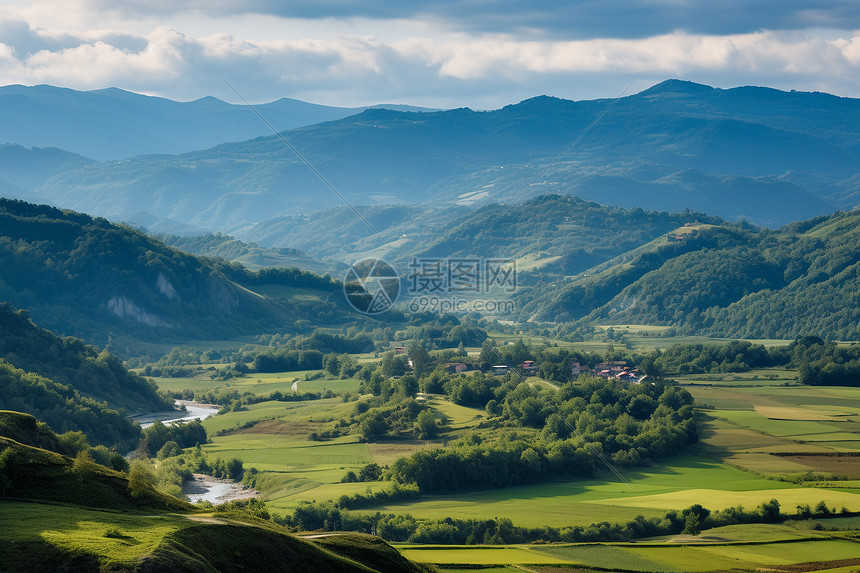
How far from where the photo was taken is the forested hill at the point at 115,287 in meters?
138

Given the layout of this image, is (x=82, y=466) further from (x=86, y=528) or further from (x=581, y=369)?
(x=581, y=369)

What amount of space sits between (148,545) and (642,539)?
32050 mm

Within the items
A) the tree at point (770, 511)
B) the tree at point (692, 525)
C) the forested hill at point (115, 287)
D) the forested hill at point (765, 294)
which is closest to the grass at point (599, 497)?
the tree at point (770, 511)

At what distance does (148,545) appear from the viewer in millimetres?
24266

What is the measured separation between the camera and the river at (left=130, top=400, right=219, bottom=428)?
3536 inches

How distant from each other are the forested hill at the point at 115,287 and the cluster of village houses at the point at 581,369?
192ft

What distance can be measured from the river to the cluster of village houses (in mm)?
21977

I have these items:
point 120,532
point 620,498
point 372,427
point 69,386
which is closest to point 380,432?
point 372,427

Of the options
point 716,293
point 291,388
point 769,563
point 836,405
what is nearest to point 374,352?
point 291,388

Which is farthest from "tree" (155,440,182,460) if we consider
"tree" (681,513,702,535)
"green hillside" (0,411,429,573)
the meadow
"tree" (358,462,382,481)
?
"tree" (681,513,702,535)

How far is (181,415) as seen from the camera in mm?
95312

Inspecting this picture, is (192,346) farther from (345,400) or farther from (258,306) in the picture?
(345,400)

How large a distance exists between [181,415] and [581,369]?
42.6m

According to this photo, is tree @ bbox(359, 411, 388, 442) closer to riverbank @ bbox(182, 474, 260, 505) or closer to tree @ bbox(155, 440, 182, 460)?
tree @ bbox(155, 440, 182, 460)
